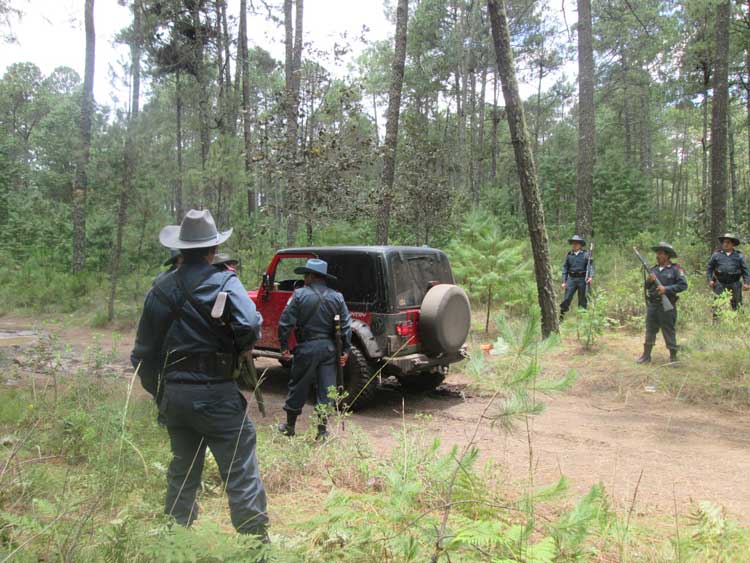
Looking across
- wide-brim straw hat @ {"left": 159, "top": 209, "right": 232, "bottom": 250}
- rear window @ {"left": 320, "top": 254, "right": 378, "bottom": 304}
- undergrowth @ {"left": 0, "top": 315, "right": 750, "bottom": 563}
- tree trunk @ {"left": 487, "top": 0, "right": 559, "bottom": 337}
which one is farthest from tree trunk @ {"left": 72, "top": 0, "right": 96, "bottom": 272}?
wide-brim straw hat @ {"left": 159, "top": 209, "right": 232, "bottom": 250}

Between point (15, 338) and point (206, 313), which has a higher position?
point (206, 313)

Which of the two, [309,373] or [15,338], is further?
[15,338]

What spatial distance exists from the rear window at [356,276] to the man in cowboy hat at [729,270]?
702cm

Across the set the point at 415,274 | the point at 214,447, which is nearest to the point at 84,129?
the point at 415,274

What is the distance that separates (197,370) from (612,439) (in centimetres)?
453

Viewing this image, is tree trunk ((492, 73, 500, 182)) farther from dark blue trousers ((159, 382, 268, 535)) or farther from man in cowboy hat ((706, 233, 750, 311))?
dark blue trousers ((159, 382, 268, 535))

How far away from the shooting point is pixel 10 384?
6.46 metres

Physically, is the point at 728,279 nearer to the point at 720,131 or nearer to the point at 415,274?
the point at 720,131

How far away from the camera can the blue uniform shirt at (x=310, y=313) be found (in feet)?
17.9

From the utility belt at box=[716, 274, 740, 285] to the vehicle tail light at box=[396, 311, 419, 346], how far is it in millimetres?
6679

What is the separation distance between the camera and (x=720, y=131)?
12797 mm

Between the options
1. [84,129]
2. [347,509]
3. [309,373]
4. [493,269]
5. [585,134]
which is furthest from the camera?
[84,129]

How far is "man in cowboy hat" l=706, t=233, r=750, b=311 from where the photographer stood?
9.60 m

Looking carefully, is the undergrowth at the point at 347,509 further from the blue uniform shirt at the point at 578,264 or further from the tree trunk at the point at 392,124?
the tree trunk at the point at 392,124
